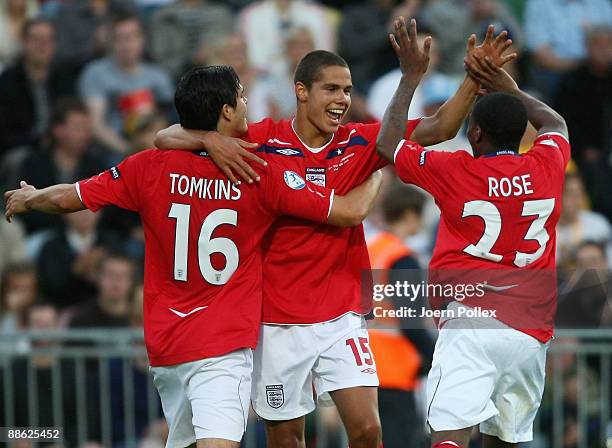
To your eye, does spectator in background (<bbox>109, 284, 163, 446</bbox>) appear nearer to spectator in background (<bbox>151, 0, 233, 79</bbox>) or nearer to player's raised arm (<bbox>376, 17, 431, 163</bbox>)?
player's raised arm (<bbox>376, 17, 431, 163</bbox>)

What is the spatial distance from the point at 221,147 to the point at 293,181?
432 mm

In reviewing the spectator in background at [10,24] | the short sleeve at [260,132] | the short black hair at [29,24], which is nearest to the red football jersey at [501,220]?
the short sleeve at [260,132]

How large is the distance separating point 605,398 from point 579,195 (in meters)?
2.36

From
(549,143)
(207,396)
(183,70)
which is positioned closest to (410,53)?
(549,143)

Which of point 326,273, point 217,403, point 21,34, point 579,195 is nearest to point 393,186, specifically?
point 579,195

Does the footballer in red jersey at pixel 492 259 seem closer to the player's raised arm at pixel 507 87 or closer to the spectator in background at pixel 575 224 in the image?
the player's raised arm at pixel 507 87

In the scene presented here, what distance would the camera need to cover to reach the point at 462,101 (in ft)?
23.2

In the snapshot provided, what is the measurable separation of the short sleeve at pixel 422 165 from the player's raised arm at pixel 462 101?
202 millimetres

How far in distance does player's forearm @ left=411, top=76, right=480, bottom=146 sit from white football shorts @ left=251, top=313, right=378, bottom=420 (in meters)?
1.14

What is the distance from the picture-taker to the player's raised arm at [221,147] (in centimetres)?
671

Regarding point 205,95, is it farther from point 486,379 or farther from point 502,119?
point 486,379

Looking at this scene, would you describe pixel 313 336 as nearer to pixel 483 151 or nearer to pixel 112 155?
pixel 483 151

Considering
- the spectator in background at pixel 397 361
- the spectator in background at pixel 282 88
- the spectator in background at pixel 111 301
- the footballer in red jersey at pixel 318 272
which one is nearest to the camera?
the footballer in red jersey at pixel 318 272

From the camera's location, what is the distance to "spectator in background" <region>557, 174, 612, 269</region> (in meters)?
11.2
